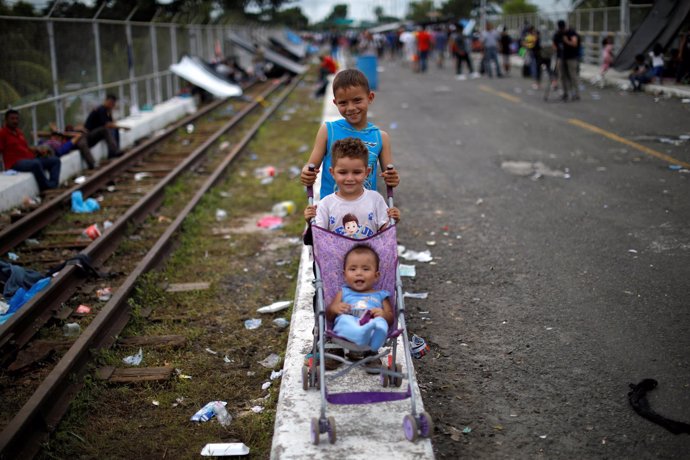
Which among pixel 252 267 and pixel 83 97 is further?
pixel 83 97

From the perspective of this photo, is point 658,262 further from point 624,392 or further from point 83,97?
point 83,97

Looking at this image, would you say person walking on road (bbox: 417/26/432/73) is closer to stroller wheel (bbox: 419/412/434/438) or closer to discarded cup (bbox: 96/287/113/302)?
discarded cup (bbox: 96/287/113/302)

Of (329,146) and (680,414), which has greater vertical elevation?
(329,146)

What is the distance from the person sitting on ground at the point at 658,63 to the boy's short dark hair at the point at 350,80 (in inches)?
684

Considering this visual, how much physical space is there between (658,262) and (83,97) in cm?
1190

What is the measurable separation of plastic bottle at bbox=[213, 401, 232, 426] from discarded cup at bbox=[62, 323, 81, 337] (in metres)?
1.80

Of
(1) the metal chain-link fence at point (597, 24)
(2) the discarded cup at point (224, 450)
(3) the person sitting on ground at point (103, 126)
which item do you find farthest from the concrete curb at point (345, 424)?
(1) the metal chain-link fence at point (597, 24)

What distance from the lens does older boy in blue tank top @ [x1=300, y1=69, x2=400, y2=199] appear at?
438 centimetres

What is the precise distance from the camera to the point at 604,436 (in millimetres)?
3787

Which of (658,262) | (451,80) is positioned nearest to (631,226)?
(658,262)

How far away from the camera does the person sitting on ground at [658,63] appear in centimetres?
1930

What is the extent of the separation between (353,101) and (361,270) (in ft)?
3.67

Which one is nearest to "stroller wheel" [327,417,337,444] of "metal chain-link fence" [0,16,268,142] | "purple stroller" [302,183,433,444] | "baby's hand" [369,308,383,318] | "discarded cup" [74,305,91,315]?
"purple stroller" [302,183,433,444]

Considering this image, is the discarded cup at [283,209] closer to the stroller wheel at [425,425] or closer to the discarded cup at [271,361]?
the discarded cup at [271,361]
